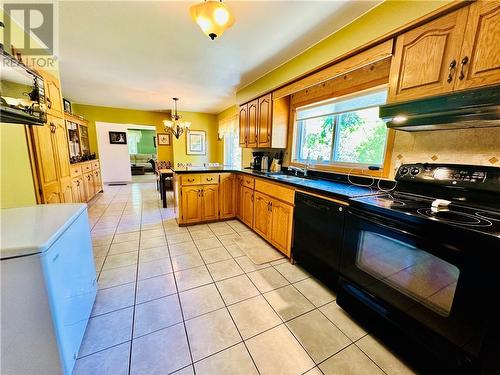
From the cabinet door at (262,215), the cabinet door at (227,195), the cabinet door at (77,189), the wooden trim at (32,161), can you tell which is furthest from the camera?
the cabinet door at (77,189)

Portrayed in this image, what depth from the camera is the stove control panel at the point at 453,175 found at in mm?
1188

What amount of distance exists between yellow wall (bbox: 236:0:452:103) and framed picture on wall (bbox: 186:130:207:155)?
4.16 m

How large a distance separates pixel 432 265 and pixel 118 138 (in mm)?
8540

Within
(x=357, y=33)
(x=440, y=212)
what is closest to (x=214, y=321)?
(x=440, y=212)

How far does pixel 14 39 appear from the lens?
6.19ft

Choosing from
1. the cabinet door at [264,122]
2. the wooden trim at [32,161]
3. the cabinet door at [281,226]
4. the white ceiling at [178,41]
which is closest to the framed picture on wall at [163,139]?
the white ceiling at [178,41]

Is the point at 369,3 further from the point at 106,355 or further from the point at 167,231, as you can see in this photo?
the point at 167,231

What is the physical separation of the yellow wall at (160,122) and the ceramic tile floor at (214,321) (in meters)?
4.20

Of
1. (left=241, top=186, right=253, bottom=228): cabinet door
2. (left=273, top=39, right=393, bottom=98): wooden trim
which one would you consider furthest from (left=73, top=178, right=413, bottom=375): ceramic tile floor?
(left=273, top=39, right=393, bottom=98): wooden trim

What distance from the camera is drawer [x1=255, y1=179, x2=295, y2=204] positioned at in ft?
7.25

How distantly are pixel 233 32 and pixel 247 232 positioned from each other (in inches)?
99.8

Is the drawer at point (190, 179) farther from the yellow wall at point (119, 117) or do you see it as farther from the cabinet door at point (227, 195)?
the yellow wall at point (119, 117)

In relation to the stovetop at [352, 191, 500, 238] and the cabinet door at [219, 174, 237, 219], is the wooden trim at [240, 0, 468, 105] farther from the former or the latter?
the cabinet door at [219, 174, 237, 219]

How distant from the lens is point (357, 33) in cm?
175
